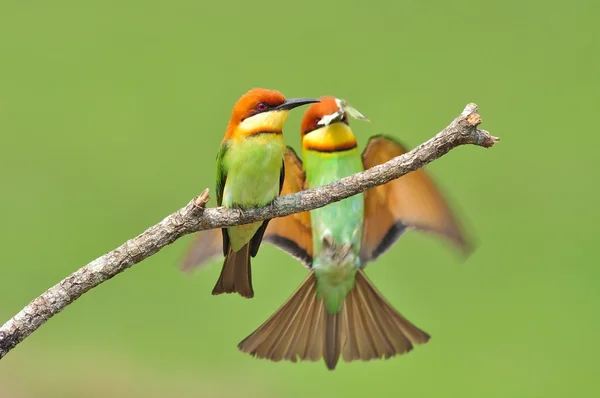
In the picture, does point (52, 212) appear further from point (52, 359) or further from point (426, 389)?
point (426, 389)

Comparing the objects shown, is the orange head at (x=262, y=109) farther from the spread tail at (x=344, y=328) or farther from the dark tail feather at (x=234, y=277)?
the spread tail at (x=344, y=328)

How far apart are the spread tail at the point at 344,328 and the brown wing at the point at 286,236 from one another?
56 mm

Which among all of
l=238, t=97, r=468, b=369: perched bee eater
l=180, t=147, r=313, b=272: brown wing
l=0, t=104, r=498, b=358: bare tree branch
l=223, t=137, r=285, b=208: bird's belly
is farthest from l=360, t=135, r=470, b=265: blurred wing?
l=0, t=104, r=498, b=358: bare tree branch

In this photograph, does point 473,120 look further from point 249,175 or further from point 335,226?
point 335,226

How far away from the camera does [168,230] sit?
1357mm

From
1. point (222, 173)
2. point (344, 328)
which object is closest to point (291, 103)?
point (222, 173)

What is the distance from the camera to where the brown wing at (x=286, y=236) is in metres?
1.89

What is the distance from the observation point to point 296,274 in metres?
2.89

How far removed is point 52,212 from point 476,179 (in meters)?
1.16

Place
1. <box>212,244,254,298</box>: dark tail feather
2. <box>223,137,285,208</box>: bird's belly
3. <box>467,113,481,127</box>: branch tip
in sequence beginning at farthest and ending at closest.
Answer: <box>212,244,254,298</box>: dark tail feather, <box>223,137,285,208</box>: bird's belly, <box>467,113,481,127</box>: branch tip

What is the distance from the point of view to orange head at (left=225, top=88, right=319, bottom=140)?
162cm

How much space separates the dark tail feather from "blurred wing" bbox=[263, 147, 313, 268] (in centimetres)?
22

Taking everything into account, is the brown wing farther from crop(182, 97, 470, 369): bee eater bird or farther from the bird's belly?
the bird's belly

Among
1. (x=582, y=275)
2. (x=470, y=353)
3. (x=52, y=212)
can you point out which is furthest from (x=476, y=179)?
(x=52, y=212)
